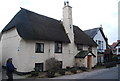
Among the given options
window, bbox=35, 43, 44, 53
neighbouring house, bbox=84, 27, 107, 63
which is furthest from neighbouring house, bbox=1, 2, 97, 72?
neighbouring house, bbox=84, 27, 107, 63

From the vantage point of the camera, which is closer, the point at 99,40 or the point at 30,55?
the point at 30,55

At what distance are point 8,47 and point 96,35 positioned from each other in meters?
20.0

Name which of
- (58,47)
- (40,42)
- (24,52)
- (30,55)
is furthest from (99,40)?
(24,52)

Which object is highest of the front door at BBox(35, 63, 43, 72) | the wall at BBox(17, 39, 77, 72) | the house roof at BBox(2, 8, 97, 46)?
the house roof at BBox(2, 8, 97, 46)

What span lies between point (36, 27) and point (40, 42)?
210 cm

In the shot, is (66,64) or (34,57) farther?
(66,64)

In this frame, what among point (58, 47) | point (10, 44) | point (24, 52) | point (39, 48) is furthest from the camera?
point (58, 47)

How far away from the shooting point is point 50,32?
1936cm

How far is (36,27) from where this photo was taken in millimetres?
18062

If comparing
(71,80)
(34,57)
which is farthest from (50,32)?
(71,80)

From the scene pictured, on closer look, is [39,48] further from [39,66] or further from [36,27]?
[36,27]

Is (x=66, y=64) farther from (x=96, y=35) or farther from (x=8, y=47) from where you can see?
(x=96, y=35)

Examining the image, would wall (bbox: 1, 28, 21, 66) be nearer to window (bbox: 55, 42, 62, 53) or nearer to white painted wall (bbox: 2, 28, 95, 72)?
white painted wall (bbox: 2, 28, 95, 72)

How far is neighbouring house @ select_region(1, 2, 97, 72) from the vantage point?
Answer: 16125 mm
